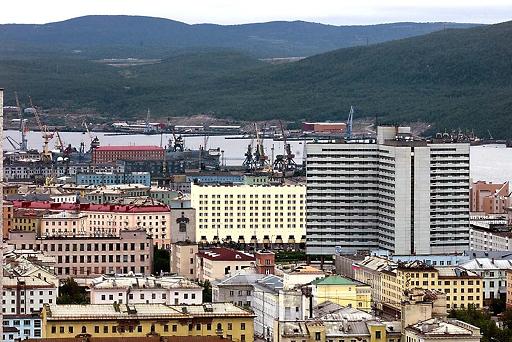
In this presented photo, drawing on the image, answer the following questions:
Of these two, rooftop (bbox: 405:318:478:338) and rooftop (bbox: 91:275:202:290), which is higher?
rooftop (bbox: 91:275:202:290)

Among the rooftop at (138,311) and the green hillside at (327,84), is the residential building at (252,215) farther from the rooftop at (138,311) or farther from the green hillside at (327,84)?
the green hillside at (327,84)

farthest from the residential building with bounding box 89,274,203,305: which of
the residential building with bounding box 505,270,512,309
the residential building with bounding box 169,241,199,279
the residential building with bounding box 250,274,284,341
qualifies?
the residential building with bounding box 169,241,199,279

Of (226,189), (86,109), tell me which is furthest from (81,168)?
(86,109)

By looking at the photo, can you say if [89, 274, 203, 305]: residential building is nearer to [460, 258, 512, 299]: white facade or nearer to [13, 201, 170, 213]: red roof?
[460, 258, 512, 299]: white facade

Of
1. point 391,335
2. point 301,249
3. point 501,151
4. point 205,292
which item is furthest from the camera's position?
point 501,151

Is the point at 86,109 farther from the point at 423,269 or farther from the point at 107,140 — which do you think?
the point at 423,269

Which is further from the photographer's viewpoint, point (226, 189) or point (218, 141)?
point (218, 141)

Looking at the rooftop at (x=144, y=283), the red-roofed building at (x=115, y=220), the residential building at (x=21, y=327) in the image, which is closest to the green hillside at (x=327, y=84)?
the red-roofed building at (x=115, y=220)
